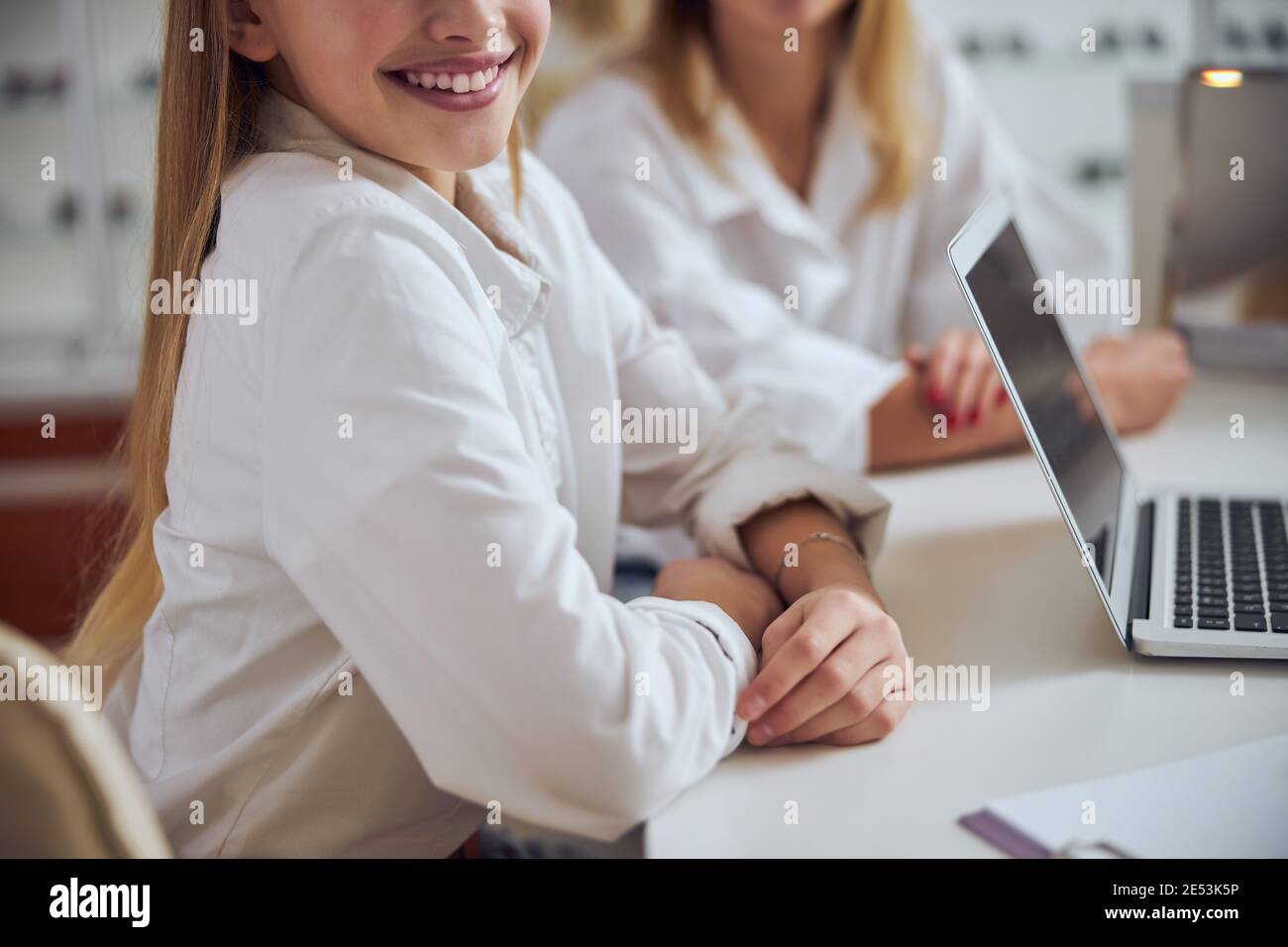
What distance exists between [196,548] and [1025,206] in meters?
1.09

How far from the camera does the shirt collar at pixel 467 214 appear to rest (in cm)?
72

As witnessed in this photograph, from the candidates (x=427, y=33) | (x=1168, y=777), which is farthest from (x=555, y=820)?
(x=427, y=33)

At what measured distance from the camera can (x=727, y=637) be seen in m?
0.69

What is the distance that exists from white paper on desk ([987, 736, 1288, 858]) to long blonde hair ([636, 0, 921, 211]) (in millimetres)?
910

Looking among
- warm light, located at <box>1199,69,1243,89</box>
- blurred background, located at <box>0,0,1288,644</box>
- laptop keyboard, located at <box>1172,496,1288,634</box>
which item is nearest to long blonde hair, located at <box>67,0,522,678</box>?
laptop keyboard, located at <box>1172,496,1288,634</box>

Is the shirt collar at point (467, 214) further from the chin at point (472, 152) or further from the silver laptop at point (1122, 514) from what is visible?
the silver laptop at point (1122, 514)

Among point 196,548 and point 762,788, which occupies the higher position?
point 196,548

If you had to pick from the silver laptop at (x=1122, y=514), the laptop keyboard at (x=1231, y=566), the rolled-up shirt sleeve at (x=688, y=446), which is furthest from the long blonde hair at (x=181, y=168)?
the laptop keyboard at (x=1231, y=566)

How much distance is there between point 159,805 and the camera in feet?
2.36

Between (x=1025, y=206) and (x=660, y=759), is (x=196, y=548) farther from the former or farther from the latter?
(x=1025, y=206)

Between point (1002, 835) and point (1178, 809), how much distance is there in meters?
0.09

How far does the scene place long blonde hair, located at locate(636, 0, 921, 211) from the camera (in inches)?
54.6

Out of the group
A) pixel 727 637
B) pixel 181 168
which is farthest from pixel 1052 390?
pixel 181 168
